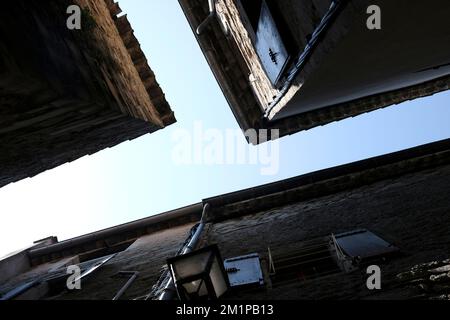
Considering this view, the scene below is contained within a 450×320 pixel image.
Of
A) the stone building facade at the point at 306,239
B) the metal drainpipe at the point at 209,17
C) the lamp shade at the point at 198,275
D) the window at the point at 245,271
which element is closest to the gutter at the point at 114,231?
the stone building facade at the point at 306,239

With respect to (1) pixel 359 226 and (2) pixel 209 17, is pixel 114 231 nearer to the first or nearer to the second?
(2) pixel 209 17

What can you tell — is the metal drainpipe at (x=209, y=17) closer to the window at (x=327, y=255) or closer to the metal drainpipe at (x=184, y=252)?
the metal drainpipe at (x=184, y=252)

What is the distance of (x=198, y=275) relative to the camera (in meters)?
3.02

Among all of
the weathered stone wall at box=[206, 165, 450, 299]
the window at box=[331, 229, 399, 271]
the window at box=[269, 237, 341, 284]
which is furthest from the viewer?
the window at box=[269, 237, 341, 284]

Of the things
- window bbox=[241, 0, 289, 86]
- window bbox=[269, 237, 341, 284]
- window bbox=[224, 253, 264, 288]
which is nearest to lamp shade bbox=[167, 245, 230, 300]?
window bbox=[224, 253, 264, 288]

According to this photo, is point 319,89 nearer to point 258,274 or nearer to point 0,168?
point 258,274

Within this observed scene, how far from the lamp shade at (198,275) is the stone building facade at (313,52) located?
226 centimetres

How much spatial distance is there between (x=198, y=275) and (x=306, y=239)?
8.95 ft

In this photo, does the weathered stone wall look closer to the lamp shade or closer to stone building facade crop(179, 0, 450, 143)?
the lamp shade

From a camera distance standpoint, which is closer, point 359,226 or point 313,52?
point 313,52

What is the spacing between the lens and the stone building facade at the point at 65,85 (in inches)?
115

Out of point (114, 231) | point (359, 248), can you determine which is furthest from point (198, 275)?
point (114, 231)

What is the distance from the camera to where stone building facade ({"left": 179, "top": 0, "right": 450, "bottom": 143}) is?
11.1 feet

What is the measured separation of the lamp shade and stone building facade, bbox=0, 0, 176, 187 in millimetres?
1727
